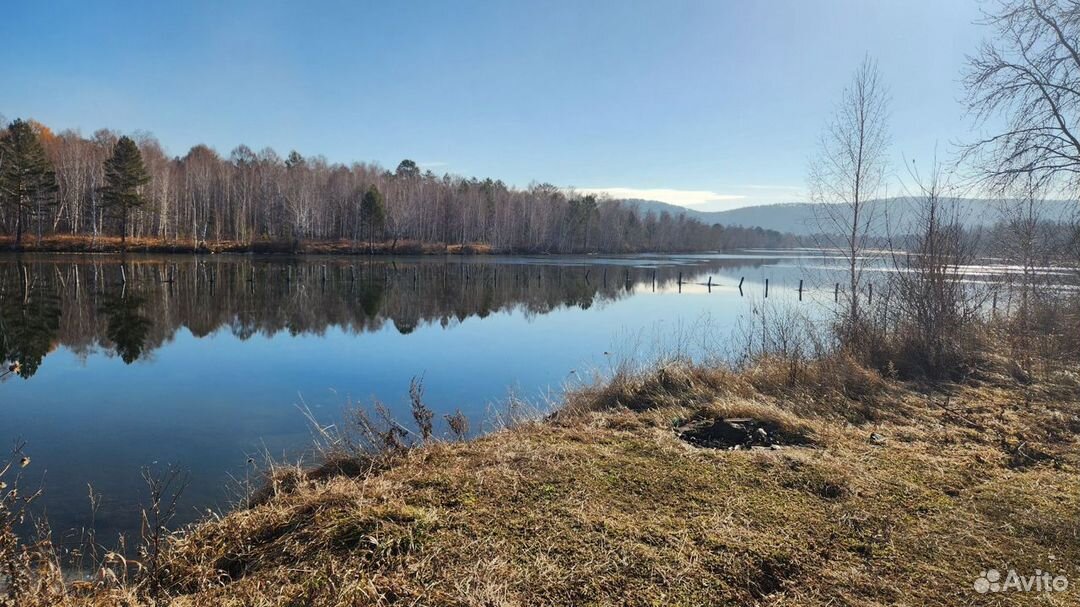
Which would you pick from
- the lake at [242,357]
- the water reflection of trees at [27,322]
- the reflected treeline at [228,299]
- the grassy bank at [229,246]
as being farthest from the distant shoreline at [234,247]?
the water reflection of trees at [27,322]

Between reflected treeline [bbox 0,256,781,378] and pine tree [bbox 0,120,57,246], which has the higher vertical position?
pine tree [bbox 0,120,57,246]

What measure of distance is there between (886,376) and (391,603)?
8.32m

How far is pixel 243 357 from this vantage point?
14656 millimetres

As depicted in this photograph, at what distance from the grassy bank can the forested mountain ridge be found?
2.52 feet

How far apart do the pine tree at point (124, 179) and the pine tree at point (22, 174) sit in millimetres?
4911

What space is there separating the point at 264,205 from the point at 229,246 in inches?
382

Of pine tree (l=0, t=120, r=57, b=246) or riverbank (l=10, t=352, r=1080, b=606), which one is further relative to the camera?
pine tree (l=0, t=120, r=57, b=246)

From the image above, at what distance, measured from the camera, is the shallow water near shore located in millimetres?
7699

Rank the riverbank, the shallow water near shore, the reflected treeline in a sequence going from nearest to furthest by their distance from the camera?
the riverbank → the shallow water near shore → the reflected treeline

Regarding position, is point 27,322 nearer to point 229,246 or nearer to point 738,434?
point 738,434

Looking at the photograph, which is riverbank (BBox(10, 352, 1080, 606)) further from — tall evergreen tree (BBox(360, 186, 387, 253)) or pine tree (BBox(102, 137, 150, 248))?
tall evergreen tree (BBox(360, 186, 387, 253))

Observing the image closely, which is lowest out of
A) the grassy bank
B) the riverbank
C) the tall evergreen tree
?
the riverbank

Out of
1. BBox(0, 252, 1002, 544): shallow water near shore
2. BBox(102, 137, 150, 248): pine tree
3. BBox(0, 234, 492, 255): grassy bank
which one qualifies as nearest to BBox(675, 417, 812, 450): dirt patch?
BBox(0, 252, 1002, 544): shallow water near shore

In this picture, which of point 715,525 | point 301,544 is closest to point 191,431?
point 301,544
